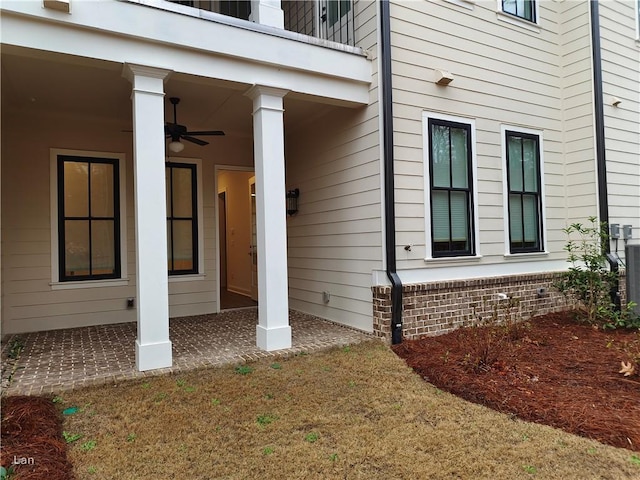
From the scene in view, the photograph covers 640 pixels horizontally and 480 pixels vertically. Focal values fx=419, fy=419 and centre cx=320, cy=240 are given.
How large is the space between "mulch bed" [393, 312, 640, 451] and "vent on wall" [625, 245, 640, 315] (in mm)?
699

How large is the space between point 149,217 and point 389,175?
2570 millimetres

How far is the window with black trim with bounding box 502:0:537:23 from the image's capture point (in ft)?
19.7

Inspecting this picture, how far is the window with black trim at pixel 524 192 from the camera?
232 inches

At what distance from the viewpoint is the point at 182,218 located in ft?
21.2

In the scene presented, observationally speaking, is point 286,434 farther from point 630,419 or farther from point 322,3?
point 322,3

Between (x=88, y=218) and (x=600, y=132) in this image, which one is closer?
(x=88, y=218)

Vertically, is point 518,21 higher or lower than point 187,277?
higher

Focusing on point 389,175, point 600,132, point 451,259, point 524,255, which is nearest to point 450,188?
point 451,259

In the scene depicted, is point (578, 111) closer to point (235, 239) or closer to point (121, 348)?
point (235, 239)

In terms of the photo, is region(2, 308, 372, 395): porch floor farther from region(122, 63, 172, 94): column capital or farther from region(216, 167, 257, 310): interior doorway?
region(122, 63, 172, 94): column capital

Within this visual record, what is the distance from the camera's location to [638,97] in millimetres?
7012

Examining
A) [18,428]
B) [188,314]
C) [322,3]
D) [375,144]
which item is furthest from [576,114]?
[18,428]

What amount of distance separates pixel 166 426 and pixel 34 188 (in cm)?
426

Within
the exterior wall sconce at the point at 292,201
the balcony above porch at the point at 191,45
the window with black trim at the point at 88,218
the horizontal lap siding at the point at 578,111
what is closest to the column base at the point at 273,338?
the balcony above porch at the point at 191,45
